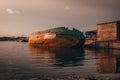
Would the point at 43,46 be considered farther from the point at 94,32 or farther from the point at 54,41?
the point at 94,32

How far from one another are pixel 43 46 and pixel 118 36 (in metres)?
26.3

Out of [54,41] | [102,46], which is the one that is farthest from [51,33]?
[102,46]

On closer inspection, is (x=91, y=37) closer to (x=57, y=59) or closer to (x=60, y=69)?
(x=57, y=59)

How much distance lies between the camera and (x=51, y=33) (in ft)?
242

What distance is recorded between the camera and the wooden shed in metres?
66.8

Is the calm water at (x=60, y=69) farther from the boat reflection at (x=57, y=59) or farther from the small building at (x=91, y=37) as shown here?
the small building at (x=91, y=37)

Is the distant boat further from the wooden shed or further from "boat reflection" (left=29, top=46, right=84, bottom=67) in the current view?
"boat reflection" (left=29, top=46, right=84, bottom=67)

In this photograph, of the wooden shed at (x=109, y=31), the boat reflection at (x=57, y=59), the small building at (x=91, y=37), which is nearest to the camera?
the boat reflection at (x=57, y=59)

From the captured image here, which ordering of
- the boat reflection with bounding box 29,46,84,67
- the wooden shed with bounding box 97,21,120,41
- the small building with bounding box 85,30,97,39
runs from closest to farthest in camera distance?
the boat reflection with bounding box 29,46,84,67
the wooden shed with bounding box 97,21,120,41
the small building with bounding box 85,30,97,39

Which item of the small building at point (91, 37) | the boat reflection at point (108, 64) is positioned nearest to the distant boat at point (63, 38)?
the small building at point (91, 37)

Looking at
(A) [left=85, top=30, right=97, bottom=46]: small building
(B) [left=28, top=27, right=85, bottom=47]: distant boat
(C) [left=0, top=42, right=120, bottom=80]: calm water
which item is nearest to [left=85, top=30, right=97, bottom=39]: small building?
(A) [left=85, top=30, right=97, bottom=46]: small building

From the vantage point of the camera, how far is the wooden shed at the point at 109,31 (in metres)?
66.8

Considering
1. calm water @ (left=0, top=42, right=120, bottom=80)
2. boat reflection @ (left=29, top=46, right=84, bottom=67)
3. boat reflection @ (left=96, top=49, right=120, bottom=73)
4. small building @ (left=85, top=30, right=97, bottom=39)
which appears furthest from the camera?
small building @ (left=85, top=30, right=97, bottom=39)

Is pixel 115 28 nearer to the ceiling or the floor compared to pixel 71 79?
nearer to the ceiling
